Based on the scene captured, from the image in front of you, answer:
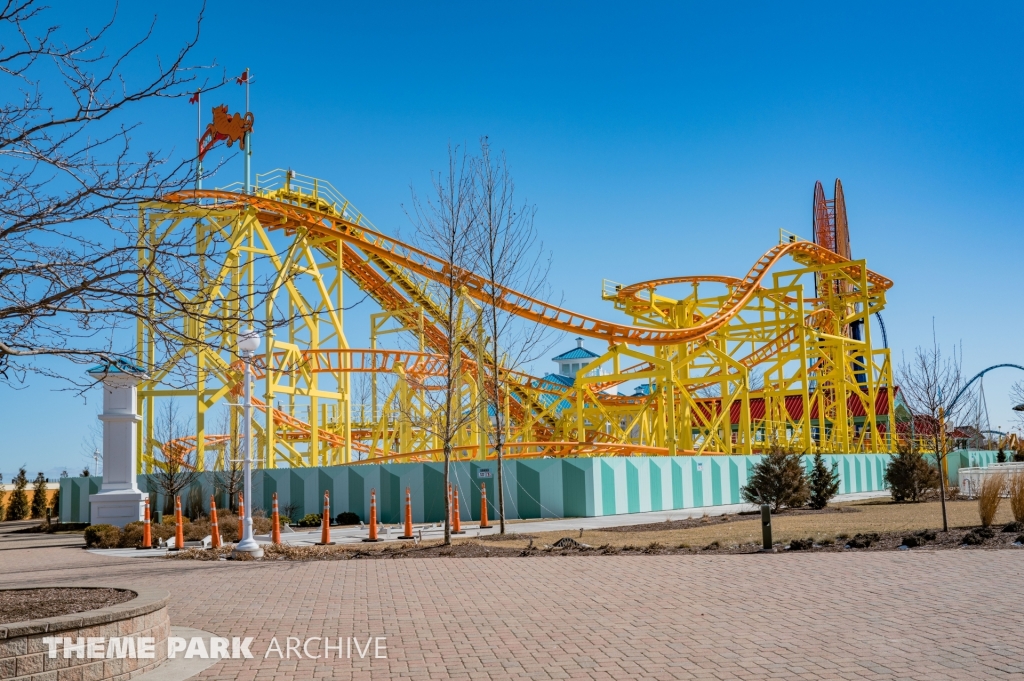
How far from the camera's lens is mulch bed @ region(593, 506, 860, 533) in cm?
1816

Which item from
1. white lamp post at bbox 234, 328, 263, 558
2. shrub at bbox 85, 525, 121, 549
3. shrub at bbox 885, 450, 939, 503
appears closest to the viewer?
white lamp post at bbox 234, 328, 263, 558

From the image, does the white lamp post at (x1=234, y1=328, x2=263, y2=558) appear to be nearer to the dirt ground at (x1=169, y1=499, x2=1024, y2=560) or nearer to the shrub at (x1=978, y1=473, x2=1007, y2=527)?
the dirt ground at (x1=169, y1=499, x2=1024, y2=560)

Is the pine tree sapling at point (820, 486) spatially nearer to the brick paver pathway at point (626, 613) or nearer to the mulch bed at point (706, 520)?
the mulch bed at point (706, 520)

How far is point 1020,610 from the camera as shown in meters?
7.79

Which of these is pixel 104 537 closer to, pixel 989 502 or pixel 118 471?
pixel 118 471

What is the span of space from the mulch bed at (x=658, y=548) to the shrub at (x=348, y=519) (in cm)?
751

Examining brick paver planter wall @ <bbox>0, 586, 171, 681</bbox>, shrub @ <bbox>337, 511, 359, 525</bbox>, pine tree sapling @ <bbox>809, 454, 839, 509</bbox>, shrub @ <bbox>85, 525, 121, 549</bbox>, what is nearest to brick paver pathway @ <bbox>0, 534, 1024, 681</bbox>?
brick paver planter wall @ <bbox>0, 586, 171, 681</bbox>

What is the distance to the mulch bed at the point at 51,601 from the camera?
22.0 feet

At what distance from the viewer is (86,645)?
5.92 metres

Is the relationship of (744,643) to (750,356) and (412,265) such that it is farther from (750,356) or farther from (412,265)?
(750,356)

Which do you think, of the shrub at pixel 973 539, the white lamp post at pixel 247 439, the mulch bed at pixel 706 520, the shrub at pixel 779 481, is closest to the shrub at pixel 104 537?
the white lamp post at pixel 247 439

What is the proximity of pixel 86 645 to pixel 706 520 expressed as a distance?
15368 mm

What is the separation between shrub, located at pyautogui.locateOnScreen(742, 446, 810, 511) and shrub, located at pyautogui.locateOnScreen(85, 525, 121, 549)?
14246 mm

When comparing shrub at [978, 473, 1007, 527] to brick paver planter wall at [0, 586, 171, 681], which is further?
shrub at [978, 473, 1007, 527]
